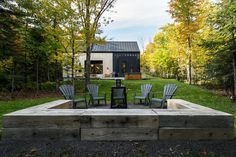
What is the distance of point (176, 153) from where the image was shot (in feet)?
10.6

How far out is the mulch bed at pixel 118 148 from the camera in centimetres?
323

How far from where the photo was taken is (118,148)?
136 inches

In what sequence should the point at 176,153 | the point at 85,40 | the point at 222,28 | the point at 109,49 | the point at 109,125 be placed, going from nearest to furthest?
1. the point at 176,153
2. the point at 109,125
3. the point at 222,28
4. the point at 85,40
5. the point at 109,49

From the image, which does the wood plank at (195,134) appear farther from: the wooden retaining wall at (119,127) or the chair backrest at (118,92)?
the chair backrest at (118,92)

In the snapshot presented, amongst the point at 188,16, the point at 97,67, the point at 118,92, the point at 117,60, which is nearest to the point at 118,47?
the point at 117,60

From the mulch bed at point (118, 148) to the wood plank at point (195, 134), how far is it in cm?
13

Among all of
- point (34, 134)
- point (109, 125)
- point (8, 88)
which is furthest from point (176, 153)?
point (8, 88)

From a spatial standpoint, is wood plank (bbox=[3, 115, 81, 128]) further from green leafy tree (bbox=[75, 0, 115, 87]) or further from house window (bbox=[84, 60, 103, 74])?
house window (bbox=[84, 60, 103, 74])

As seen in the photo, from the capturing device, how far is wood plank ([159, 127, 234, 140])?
379cm

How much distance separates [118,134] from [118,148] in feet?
1.13

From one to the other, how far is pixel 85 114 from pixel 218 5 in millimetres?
8117

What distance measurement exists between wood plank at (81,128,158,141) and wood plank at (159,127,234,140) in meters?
0.18

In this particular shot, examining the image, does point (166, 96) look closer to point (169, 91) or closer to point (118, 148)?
point (169, 91)

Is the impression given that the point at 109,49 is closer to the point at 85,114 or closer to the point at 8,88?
the point at 8,88
